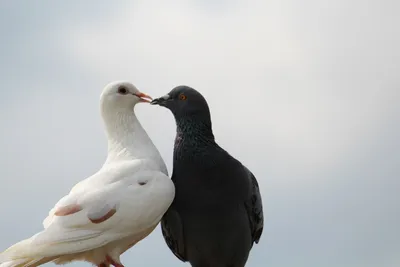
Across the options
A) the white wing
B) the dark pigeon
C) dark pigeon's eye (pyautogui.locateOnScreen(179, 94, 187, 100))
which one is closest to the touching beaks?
the dark pigeon

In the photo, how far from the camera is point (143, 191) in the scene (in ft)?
29.2

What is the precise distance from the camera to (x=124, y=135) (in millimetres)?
9539

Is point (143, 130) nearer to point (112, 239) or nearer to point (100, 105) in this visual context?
point (100, 105)

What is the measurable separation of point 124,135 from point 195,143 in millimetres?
903

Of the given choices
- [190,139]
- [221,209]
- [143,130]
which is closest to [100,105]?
[143,130]

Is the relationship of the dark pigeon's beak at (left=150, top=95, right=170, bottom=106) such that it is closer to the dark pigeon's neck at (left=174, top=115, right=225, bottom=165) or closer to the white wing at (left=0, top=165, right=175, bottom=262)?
the dark pigeon's neck at (left=174, top=115, right=225, bottom=165)

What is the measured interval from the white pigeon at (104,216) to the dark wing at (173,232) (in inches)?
8.1

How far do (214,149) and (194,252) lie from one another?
1.16 metres

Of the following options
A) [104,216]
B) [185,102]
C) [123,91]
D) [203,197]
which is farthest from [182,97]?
[104,216]

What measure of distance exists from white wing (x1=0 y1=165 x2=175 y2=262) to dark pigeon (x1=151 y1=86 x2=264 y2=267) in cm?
27

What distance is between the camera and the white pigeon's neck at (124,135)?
373 inches

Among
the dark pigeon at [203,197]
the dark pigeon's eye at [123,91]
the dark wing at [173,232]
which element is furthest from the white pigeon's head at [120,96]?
the dark wing at [173,232]

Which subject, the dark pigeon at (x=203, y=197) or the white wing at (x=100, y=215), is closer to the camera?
the white wing at (x=100, y=215)

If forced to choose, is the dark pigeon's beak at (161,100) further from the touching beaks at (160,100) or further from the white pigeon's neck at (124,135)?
the white pigeon's neck at (124,135)
